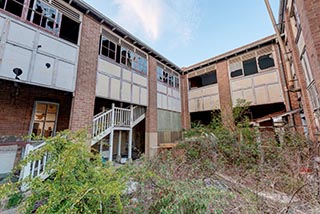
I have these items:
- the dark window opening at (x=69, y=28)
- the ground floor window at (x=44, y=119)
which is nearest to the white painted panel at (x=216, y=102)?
the dark window opening at (x=69, y=28)

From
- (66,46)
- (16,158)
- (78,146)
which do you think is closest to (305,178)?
(78,146)

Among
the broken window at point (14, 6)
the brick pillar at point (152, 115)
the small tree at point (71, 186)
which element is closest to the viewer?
the small tree at point (71, 186)

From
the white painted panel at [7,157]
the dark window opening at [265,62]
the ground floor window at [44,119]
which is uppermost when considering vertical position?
the dark window opening at [265,62]

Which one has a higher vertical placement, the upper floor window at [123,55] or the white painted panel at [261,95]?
the upper floor window at [123,55]

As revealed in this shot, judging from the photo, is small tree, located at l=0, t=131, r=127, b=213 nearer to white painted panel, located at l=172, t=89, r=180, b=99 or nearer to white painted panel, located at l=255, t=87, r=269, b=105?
white painted panel, located at l=255, t=87, r=269, b=105

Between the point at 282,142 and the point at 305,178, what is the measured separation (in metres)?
2.08

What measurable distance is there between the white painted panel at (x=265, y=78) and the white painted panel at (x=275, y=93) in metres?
0.39

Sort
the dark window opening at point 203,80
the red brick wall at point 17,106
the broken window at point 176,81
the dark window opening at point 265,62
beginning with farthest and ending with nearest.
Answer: the dark window opening at point 203,80 → the broken window at point 176,81 → the dark window opening at point 265,62 → the red brick wall at point 17,106

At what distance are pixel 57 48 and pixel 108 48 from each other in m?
2.75

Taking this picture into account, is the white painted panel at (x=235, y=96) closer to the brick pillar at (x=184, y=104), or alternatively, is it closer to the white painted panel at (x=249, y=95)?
the white painted panel at (x=249, y=95)

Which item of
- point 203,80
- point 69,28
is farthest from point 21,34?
point 203,80

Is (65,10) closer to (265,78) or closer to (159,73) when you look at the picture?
(159,73)

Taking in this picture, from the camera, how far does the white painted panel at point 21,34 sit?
5.17 m

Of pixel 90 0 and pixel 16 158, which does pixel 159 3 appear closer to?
pixel 90 0
